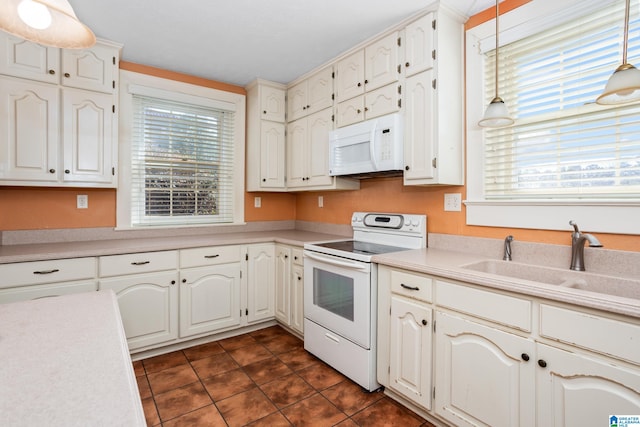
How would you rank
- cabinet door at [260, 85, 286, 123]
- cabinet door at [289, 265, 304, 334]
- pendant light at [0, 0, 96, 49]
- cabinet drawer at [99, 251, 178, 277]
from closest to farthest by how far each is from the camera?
pendant light at [0, 0, 96, 49] < cabinet drawer at [99, 251, 178, 277] < cabinet door at [289, 265, 304, 334] < cabinet door at [260, 85, 286, 123]

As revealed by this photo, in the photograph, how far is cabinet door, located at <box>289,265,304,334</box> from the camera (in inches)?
110

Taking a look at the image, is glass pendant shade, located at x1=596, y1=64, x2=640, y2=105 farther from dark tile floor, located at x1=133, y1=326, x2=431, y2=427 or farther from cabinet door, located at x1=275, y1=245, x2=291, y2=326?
cabinet door, located at x1=275, y1=245, x2=291, y2=326

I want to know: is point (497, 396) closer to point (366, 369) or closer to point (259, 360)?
point (366, 369)

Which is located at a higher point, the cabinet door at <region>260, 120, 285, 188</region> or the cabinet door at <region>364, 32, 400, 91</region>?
the cabinet door at <region>364, 32, 400, 91</region>

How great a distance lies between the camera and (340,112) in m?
2.76

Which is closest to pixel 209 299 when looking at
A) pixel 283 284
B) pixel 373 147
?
pixel 283 284

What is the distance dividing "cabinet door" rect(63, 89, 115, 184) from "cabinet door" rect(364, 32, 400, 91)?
2001mm

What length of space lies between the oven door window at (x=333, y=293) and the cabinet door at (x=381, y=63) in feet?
4.65

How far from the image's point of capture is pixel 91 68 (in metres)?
2.49

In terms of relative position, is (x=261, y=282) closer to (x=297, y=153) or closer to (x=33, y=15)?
(x=297, y=153)

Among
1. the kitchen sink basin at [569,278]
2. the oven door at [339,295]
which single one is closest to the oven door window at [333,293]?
the oven door at [339,295]

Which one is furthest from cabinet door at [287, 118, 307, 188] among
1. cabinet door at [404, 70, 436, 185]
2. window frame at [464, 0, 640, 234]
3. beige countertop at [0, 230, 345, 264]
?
window frame at [464, 0, 640, 234]

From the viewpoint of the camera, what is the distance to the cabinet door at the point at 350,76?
101 inches

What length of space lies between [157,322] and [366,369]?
5.35ft
